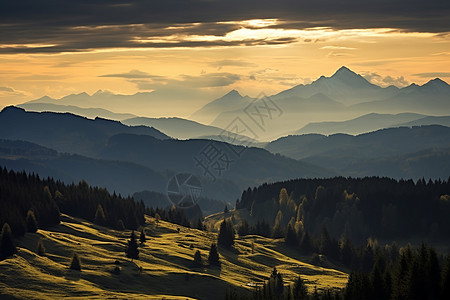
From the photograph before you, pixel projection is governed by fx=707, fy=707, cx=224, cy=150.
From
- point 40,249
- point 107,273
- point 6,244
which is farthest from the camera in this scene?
point 40,249

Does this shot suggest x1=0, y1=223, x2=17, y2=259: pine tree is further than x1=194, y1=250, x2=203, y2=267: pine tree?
No

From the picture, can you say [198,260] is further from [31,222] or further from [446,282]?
[446,282]

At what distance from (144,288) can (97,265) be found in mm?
16104

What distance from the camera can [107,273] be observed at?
500ft

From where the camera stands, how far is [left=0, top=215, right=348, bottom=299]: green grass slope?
435 ft

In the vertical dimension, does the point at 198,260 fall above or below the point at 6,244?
below

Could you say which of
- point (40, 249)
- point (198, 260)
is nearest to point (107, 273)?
point (40, 249)

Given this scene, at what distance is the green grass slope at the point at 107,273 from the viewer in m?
133

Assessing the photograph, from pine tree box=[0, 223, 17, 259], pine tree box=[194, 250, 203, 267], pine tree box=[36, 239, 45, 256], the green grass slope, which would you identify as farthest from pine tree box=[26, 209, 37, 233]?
pine tree box=[194, 250, 203, 267]

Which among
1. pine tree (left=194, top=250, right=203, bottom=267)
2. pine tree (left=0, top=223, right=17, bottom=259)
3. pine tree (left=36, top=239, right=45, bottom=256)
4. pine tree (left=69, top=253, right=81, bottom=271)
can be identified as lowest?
pine tree (left=194, top=250, right=203, bottom=267)

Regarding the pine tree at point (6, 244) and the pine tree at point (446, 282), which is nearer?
the pine tree at point (446, 282)

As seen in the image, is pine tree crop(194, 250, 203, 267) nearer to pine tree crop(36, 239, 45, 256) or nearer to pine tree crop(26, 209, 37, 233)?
pine tree crop(26, 209, 37, 233)

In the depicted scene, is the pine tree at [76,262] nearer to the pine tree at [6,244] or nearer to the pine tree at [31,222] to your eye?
the pine tree at [6,244]

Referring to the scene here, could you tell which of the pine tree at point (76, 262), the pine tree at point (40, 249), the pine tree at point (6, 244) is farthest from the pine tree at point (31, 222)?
the pine tree at point (76, 262)
